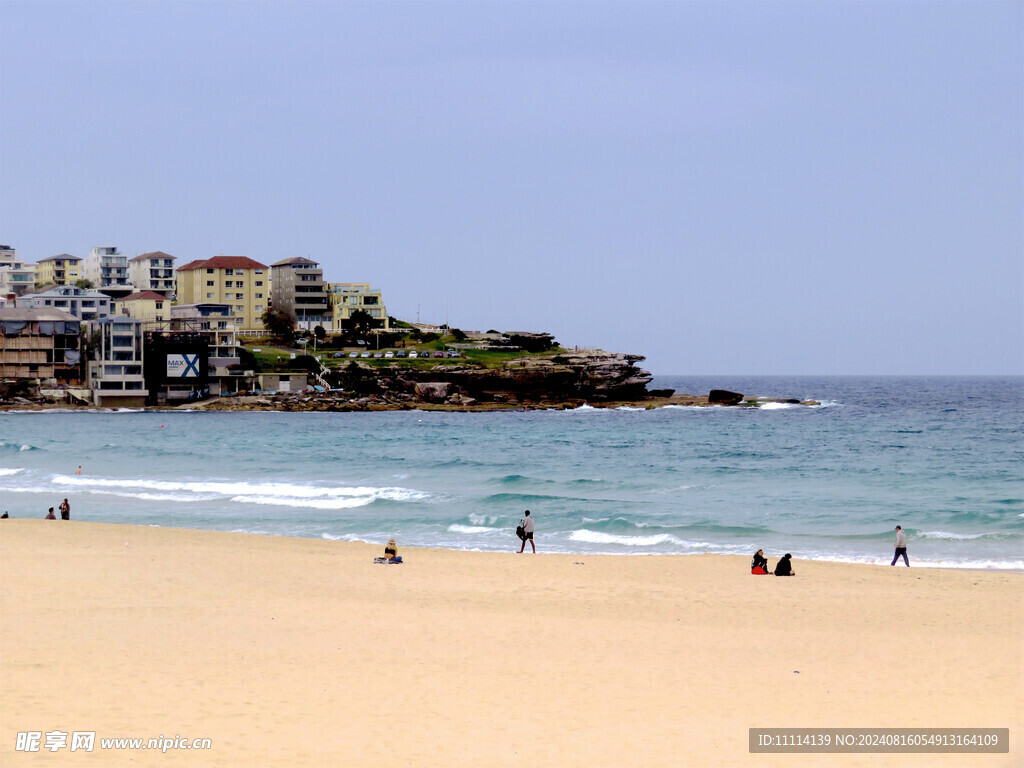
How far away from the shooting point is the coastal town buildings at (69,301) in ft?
400

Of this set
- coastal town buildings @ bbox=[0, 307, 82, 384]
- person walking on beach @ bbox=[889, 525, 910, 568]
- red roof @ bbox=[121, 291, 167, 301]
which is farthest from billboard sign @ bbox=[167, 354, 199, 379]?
person walking on beach @ bbox=[889, 525, 910, 568]

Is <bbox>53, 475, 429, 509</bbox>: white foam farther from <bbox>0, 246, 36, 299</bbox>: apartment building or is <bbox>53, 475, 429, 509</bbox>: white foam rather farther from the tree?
<bbox>0, 246, 36, 299</bbox>: apartment building

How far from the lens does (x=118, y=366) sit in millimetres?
110062

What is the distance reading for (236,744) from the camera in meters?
9.10

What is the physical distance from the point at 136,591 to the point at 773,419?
75090 millimetres

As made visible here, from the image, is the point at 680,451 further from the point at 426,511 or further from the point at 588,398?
the point at 588,398

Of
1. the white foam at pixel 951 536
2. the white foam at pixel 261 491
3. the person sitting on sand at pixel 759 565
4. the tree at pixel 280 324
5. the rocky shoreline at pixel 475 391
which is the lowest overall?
the white foam at pixel 261 491

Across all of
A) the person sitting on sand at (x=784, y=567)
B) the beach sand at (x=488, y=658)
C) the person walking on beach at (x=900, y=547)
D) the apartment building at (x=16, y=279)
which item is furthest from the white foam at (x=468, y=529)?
the apartment building at (x=16, y=279)

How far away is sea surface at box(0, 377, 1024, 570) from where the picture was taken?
27.8 metres

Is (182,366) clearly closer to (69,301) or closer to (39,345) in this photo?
(39,345)

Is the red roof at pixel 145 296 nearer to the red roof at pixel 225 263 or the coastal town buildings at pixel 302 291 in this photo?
the red roof at pixel 225 263

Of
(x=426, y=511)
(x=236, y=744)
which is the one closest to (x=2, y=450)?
(x=426, y=511)

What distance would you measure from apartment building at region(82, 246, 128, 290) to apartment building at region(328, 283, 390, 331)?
31392 millimetres

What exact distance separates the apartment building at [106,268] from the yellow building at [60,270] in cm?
244
